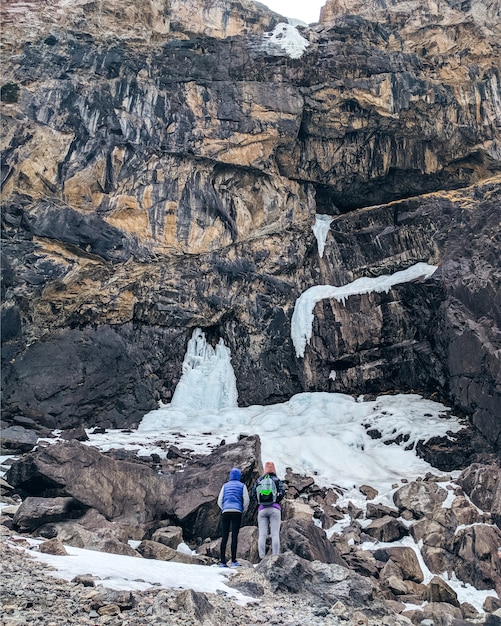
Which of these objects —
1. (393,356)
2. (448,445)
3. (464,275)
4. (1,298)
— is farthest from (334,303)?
(1,298)

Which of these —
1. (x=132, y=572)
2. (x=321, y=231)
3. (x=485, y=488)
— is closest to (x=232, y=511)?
(x=132, y=572)

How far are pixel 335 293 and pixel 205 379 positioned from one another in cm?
669

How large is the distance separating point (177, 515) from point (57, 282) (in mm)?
12233

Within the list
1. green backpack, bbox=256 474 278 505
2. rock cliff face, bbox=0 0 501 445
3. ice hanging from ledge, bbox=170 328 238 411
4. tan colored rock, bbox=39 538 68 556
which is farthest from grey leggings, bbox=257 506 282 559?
ice hanging from ledge, bbox=170 328 238 411

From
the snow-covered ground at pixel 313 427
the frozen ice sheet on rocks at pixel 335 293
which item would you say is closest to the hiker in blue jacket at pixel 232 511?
the snow-covered ground at pixel 313 427

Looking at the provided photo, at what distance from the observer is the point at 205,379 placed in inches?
867

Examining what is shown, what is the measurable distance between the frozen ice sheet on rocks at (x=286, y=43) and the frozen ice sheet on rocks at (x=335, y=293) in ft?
34.4

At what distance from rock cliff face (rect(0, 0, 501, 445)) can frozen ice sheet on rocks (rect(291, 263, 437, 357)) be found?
1.47 feet

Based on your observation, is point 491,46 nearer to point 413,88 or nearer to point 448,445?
point 413,88

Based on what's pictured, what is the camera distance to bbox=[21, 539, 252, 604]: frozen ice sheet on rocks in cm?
543

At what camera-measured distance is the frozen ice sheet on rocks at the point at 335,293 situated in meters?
21.8

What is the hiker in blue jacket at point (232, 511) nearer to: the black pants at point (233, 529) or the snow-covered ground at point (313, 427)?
the black pants at point (233, 529)

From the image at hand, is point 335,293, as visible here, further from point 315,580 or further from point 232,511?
point 315,580

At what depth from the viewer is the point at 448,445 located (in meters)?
16.4
